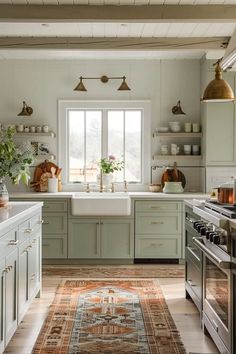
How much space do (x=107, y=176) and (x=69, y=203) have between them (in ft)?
2.63

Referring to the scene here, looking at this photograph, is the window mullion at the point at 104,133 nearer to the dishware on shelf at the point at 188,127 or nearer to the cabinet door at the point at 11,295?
the dishware on shelf at the point at 188,127

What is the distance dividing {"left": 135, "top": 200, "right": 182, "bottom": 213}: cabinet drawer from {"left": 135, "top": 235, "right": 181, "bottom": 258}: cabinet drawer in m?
0.34

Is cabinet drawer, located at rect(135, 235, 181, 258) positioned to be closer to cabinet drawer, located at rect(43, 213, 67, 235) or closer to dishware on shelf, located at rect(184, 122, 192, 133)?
cabinet drawer, located at rect(43, 213, 67, 235)

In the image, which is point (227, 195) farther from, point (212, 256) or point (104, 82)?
point (104, 82)

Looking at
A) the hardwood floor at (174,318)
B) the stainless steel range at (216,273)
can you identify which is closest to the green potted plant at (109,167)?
the hardwood floor at (174,318)

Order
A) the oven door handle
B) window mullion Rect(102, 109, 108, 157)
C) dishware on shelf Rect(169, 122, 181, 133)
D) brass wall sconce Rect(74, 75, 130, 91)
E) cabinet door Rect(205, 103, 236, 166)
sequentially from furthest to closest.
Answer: window mullion Rect(102, 109, 108, 157), dishware on shelf Rect(169, 122, 181, 133), brass wall sconce Rect(74, 75, 130, 91), cabinet door Rect(205, 103, 236, 166), the oven door handle

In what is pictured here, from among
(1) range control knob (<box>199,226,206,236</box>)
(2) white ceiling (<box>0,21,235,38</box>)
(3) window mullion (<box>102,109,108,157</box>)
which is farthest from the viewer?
(3) window mullion (<box>102,109,108,157</box>)

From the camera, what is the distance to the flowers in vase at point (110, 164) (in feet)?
22.7

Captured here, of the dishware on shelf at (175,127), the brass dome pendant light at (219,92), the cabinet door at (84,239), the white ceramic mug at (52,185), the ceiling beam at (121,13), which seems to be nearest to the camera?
the brass dome pendant light at (219,92)

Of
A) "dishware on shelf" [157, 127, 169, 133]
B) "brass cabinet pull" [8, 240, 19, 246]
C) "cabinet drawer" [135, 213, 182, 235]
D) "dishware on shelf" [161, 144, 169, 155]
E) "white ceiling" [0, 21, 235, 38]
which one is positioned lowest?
"cabinet drawer" [135, 213, 182, 235]

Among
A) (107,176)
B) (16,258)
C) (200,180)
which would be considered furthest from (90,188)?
(16,258)

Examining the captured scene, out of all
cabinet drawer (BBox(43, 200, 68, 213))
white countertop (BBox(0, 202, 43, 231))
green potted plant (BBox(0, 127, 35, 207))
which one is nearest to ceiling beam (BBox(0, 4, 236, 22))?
green potted plant (BBox(0, 127, 35, 207))

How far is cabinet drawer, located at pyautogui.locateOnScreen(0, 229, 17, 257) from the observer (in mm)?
→ 3084

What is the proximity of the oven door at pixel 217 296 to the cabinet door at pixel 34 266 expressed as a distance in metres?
1.35
